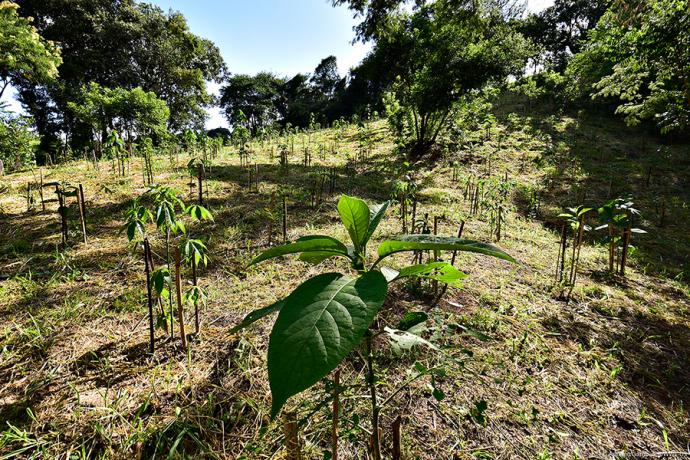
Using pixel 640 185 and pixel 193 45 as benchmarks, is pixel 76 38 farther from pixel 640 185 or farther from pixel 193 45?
pixel 640 185

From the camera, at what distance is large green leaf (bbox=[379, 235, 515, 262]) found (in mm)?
587

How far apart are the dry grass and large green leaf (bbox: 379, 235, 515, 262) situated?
0.97ft

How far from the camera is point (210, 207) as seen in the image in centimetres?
474

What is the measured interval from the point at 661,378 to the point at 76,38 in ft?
80.2

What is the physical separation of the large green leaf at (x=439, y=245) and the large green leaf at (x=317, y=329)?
112mm

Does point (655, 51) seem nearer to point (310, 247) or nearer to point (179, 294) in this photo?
point (310, 247)

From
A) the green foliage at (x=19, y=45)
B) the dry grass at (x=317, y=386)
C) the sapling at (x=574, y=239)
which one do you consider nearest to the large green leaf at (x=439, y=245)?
the dry grass at (x=317, y=386)

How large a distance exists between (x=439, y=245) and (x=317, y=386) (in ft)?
4.43

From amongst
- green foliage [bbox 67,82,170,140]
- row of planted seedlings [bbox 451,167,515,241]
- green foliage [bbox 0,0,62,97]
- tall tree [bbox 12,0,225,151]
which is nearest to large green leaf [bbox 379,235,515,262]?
row of planted seedlings [bbox 451,167,515,241]

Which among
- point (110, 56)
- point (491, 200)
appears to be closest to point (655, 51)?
point (491, 200)

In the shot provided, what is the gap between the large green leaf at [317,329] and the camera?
41cm

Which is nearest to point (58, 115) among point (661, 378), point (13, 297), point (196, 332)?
point (13, 297)

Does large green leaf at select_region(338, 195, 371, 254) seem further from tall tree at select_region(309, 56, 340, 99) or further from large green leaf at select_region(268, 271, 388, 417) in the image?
tall tree at select_region(309, 56, 340, 99)

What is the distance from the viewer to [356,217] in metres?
0.77
